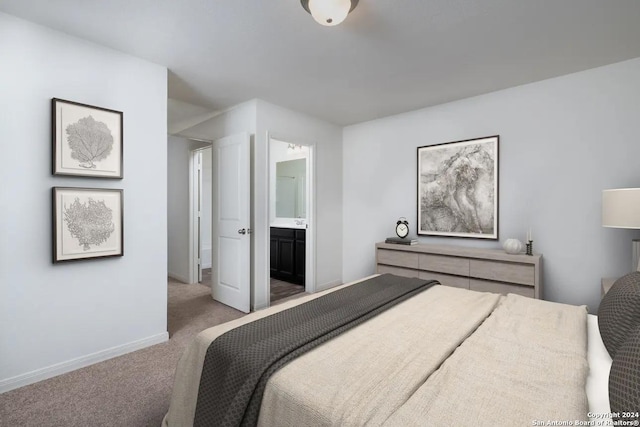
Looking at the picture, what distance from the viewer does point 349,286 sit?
2.19m

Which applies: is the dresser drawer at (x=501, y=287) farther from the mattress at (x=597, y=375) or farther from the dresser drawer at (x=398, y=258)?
the mattress at (x=597, y=375)

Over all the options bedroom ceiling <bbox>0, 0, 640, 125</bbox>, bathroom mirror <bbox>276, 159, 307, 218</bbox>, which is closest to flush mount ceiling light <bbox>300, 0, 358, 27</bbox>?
bedroom ceiling <bbox>0, 0, 640, 125</bbox>

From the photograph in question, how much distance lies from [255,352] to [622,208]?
264 cm

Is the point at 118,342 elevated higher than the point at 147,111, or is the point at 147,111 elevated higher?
the point at 147,111

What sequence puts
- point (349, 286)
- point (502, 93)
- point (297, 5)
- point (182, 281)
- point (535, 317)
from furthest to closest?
point (182, 281) → point (502, 93) → point (349, 286) → point (297, 5) → point (535, 317)

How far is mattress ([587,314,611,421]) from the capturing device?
968 mm

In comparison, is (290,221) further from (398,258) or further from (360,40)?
(360,40)

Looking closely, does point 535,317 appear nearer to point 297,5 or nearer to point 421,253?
point 421,253

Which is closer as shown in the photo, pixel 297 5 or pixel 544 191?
pixel 297 5

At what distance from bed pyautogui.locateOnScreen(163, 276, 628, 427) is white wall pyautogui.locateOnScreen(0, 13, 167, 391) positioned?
125 centimetres

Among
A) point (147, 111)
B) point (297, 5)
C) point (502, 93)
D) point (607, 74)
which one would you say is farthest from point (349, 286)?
point (607, 74)

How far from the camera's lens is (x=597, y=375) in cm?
Answer: 114

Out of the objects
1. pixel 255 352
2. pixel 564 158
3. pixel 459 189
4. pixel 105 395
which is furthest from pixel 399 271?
pixel 105 395

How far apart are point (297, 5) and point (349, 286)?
6.19 ft
